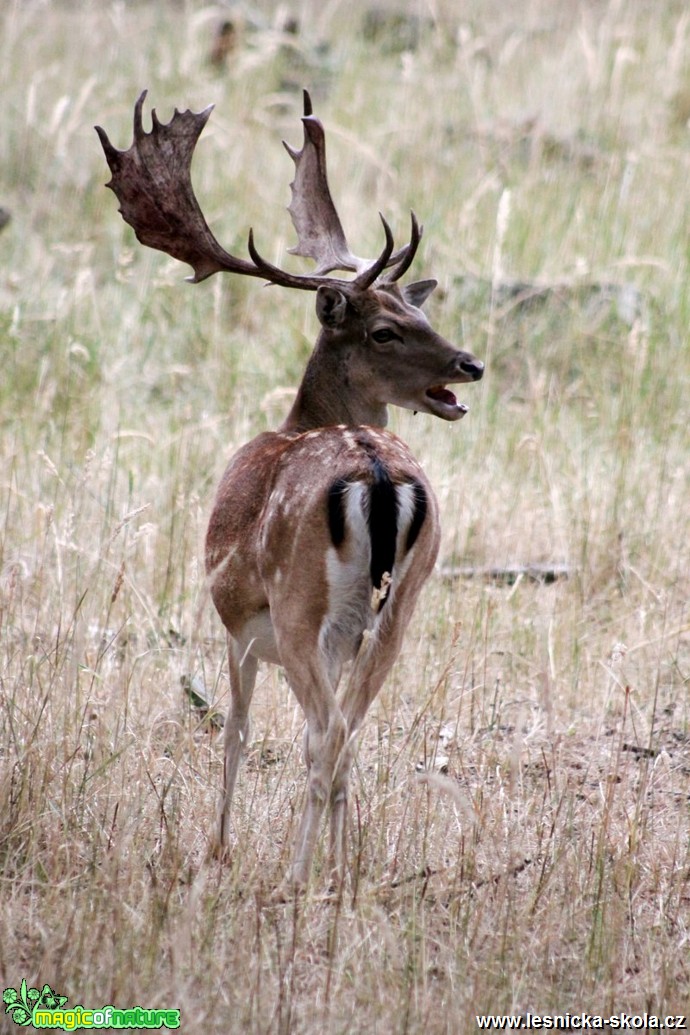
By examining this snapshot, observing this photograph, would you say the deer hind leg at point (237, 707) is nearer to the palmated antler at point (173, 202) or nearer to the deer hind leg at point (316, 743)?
the deer hind leg at point (316, 743)

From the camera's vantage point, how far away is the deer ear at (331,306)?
14.8 feet

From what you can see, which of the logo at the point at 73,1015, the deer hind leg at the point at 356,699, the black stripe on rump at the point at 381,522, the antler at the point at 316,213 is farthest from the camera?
the antler at the point at 316,213


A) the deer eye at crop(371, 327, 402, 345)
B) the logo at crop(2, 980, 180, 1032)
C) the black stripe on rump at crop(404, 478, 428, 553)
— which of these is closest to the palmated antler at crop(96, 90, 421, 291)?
the deer eye at crop(371, 327, 402, 345)

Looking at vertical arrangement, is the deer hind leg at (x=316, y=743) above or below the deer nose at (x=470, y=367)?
below

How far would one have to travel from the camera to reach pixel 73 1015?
2.92m

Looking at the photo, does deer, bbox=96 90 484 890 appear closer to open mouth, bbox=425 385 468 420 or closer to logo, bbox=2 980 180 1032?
open mouth, bbox=425 385 468 420

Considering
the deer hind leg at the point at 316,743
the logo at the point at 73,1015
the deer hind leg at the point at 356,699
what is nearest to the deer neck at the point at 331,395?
the deer hind leg at the point at 356,699

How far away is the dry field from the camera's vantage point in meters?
3.31

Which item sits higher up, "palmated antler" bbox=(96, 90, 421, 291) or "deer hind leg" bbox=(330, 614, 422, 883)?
"palmated antler" bbox=(96, 90, 421, 291)

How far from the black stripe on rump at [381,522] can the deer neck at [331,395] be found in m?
1.06

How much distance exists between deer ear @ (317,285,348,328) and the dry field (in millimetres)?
864

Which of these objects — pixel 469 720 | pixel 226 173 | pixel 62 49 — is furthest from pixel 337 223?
pixel 62 49

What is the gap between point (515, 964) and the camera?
3.25 meters

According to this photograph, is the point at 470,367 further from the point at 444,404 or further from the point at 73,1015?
the point at 73,1015
